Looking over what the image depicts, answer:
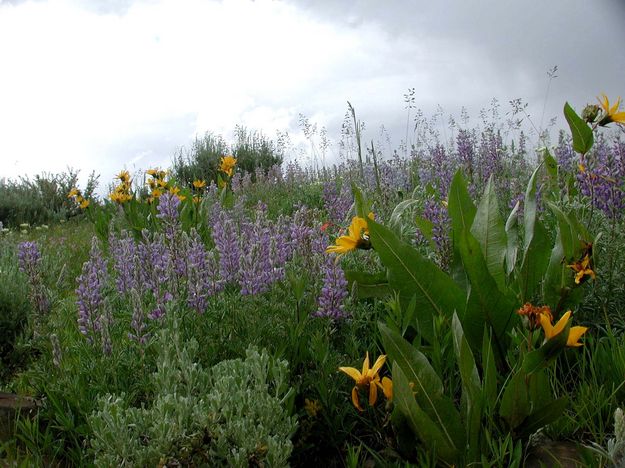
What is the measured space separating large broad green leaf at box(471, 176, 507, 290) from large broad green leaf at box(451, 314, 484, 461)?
676mm

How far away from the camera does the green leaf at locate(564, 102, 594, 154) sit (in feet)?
9.26

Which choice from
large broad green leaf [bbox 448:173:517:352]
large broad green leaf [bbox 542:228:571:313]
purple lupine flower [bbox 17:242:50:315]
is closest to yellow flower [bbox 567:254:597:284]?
large broad green leaf [bbox 542:228:571:313]

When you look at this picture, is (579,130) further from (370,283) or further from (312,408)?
(312,408)

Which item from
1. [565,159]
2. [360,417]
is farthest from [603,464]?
[565,159]

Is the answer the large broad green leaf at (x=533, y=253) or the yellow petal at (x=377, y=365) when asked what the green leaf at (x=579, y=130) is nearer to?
the large broad green leaf at (x=533, y=253)

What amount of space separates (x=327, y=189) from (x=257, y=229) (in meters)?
3.04

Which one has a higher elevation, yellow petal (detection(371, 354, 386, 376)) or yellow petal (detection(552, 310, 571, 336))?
yellow petal (detection(552, 310, 571, 336))

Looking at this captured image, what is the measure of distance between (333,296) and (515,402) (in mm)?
→ 1052

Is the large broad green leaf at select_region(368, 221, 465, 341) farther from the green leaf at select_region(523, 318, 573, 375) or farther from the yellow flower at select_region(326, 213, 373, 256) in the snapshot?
the green leaf at select_region(523, 318, 573, 375)

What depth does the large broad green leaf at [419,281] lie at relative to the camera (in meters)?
2.51

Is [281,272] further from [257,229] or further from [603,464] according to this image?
[603,464]

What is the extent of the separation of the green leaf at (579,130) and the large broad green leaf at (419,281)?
1.01 m

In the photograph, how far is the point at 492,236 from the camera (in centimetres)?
261

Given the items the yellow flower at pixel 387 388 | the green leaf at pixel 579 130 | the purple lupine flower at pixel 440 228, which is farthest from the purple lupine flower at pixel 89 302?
the green leaf at pixel 579 130
